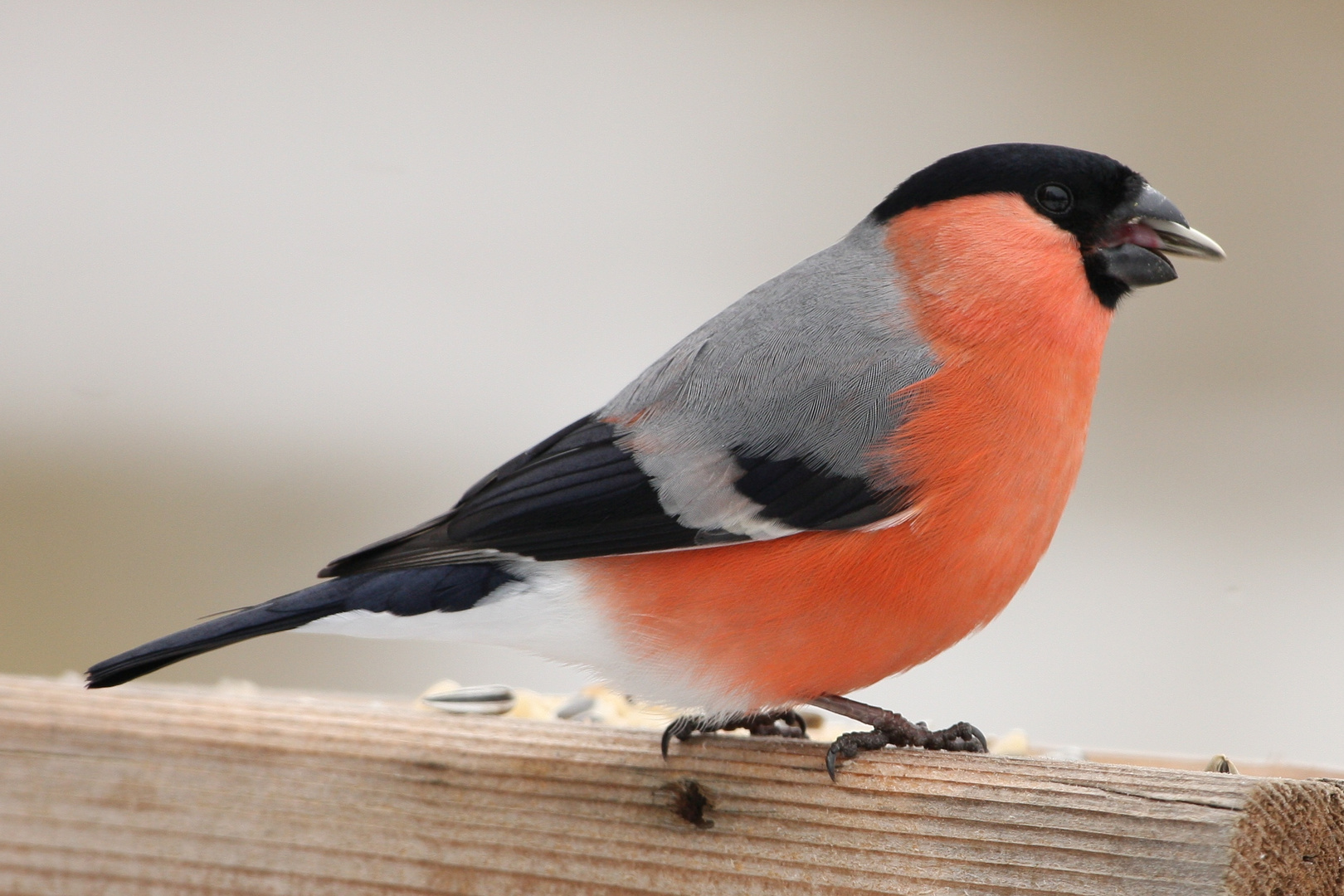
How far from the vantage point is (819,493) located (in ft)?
6.20

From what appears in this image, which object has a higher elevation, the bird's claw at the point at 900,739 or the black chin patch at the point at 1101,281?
the black chin patch at the point at 1101,281

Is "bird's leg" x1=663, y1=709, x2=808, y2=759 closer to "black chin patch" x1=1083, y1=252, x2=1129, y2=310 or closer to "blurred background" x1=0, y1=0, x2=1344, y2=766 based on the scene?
"black chin patch" x1=1083, y1=252, x2=1129, y2=310

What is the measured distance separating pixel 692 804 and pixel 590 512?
0.47 m

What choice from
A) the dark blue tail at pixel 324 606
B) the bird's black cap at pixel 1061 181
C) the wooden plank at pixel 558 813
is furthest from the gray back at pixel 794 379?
the wooden plank at pixel 558 813

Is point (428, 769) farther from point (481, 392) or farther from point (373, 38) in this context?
point (373, 38)

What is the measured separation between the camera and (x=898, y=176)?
488 centimetres

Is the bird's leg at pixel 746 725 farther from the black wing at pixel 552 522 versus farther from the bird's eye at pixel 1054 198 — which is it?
the bird's eye at pixel 1054 198

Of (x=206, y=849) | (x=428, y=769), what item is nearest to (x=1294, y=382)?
(x=428, y=769)

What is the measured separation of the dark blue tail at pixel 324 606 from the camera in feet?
5.91

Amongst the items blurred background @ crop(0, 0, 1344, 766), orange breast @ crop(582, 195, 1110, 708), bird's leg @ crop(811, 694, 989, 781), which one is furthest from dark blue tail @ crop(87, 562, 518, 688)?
blurred background @ crop(0, 0, 1344, 766)

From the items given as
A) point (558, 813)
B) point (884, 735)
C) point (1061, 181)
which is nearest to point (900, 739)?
point (884, 735)

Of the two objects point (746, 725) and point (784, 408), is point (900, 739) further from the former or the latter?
point (784, 408)

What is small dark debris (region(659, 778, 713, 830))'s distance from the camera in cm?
178

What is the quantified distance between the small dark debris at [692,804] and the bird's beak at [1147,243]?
1.08 meters
